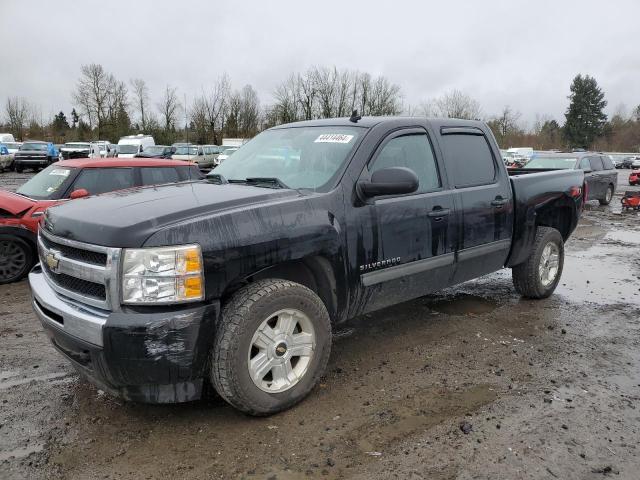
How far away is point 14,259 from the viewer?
6.51 metres

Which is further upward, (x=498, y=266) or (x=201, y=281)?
(x=201, y=281)

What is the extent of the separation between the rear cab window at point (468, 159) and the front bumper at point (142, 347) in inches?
101

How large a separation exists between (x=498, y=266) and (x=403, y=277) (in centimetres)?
156

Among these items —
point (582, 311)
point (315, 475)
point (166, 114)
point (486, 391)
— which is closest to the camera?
point (315, 475)

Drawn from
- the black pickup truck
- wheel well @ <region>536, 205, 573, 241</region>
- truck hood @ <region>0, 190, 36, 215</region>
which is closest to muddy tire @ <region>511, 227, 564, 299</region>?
wheel well @ <region>536, 205, 573, 241</region>

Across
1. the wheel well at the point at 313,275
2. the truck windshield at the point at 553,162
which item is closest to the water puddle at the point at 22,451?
the wheel well at the point at 313,275

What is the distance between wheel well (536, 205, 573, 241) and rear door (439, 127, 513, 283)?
716 mm

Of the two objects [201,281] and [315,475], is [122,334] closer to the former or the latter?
[201,281]

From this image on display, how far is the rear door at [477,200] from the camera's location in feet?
14.4

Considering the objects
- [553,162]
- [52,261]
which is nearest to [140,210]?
[52,261]

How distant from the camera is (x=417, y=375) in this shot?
377 cm

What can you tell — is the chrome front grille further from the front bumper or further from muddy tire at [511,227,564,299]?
muddy tire at [511,227,564,299]

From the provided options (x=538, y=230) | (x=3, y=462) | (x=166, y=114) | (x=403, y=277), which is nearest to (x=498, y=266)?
(x=538, y=230)

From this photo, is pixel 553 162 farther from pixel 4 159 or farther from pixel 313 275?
pixel 4 159
